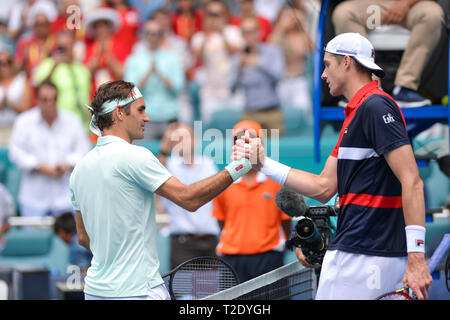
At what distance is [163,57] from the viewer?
9.00 meters

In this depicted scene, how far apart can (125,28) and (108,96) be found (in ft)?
20.4

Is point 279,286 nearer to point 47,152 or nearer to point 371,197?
point 371,197

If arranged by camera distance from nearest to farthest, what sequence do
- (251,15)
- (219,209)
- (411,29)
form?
(411,29) → (219,209) → (251,15)

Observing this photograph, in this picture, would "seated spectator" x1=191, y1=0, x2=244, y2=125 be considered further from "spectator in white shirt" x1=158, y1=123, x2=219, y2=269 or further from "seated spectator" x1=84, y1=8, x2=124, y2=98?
"spectator in white shirt" x1=158, y1=123, x2=219, y2=269

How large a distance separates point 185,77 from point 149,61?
89 cm

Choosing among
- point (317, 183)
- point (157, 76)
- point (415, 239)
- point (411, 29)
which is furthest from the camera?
point (157, 76)

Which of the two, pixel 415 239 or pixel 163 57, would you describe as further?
pixel 163 57

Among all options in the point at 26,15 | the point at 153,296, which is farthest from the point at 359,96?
the point at 26,15

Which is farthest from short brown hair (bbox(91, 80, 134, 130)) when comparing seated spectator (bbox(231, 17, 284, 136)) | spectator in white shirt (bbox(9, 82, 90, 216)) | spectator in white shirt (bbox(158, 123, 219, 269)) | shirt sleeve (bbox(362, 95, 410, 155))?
seated spectator (bbox(231, 17, 284, 136))

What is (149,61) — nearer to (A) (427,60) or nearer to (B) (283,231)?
(B) (283,231)

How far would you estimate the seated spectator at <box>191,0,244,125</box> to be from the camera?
31.5ft

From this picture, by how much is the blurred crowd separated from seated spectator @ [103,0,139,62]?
1 centimetres

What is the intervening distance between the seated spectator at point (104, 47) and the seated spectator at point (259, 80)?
4.82ft

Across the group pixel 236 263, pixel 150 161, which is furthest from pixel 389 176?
pixel 236 263
